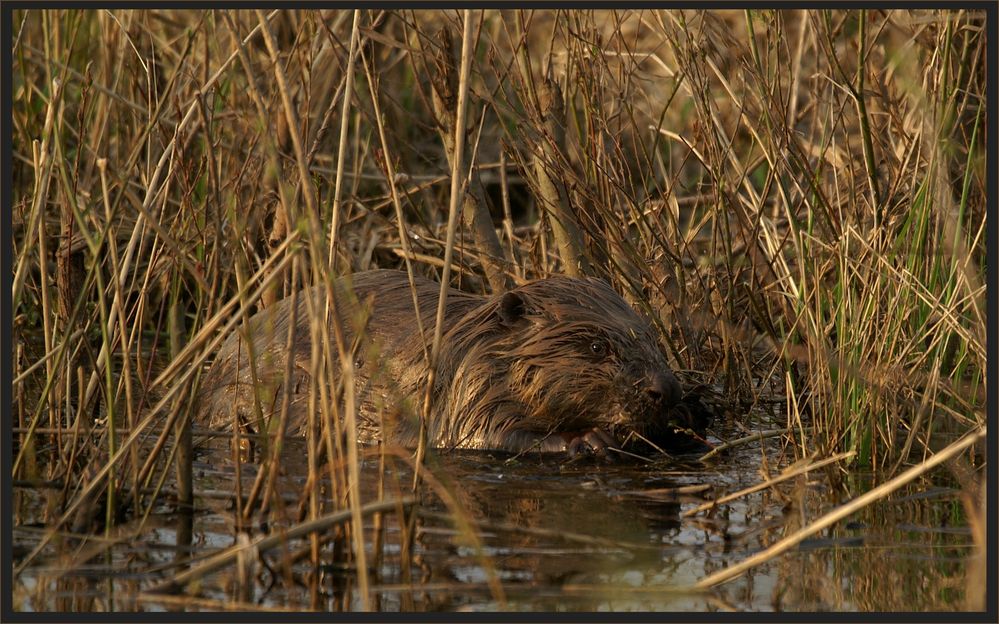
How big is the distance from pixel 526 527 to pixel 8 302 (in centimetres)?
160

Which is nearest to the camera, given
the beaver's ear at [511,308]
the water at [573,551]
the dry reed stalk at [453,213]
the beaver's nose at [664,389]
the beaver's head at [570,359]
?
the water at [573,551]

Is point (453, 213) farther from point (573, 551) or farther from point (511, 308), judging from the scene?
point (511, 308)

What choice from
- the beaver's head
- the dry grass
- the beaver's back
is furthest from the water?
the beaver's back

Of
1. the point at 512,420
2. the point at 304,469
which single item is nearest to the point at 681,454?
the point at 512,420

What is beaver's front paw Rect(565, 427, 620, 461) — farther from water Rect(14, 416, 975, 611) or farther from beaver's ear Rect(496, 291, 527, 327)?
beaver's ear Rect(496, 291, 527, 327)

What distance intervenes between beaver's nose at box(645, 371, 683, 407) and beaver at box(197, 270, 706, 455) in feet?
0.04

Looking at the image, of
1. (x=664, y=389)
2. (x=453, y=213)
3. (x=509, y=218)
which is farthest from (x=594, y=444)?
(x=509, y=218)

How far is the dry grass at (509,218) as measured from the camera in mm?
3354

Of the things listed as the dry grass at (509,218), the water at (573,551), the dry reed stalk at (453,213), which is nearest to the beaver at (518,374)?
the dry grass at (509,218)

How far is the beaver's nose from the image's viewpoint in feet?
14.2

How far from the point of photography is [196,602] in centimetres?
270

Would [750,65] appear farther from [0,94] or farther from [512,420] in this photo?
[0,94]

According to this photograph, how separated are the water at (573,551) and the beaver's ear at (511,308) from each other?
0.77m

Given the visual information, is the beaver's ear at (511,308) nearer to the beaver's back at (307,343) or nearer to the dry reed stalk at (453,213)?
the beaver's back at (307,343)
